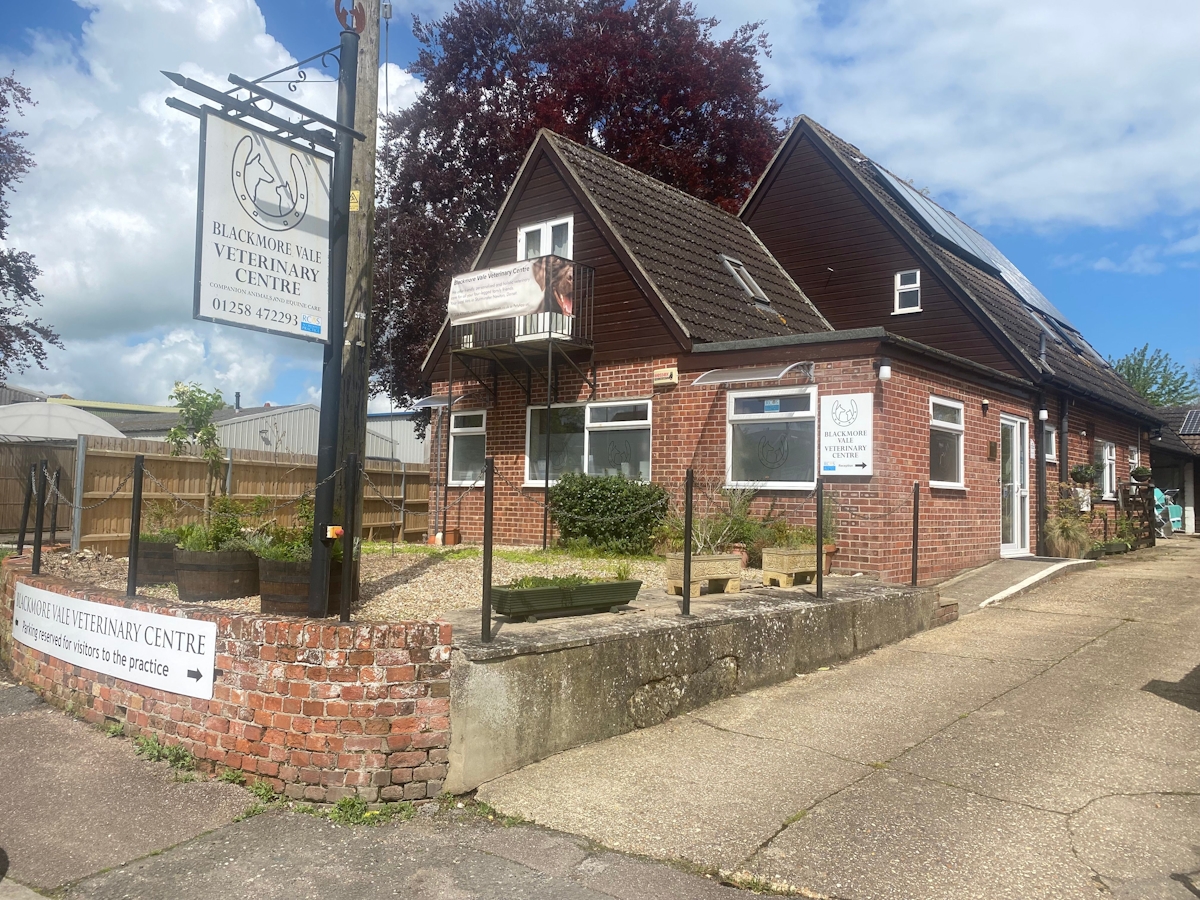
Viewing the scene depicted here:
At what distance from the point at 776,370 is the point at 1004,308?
8163 mm

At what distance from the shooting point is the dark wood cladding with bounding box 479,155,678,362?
13.7 metres

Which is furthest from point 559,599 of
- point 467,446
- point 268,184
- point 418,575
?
point 467,446

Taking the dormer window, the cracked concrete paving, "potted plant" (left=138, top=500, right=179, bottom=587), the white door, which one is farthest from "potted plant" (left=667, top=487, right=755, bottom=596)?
Result: the dormer window

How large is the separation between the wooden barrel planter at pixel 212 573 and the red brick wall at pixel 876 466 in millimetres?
6539

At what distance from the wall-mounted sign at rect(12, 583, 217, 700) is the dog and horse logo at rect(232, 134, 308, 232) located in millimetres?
2618

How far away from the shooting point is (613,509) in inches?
501

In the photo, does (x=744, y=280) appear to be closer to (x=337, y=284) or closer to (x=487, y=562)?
(x=337, y=284)

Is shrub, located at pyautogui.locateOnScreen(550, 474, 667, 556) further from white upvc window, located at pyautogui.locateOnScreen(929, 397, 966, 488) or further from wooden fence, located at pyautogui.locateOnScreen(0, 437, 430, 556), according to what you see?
white upvc window, located at pyautogui.locateOnScreen(929, 397, 966, 488)

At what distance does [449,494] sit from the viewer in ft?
53.4

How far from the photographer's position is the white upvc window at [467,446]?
15.9 meters

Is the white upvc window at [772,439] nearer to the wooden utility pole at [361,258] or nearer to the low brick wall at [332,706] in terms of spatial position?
the wooden utility pole at [361,258]

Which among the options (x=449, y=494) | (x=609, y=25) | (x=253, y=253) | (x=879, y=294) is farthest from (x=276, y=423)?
(x=253, y=253)

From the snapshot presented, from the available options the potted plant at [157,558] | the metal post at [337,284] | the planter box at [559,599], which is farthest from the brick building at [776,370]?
the potted plant at [157,558]

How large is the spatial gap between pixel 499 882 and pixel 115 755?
2.93 m
